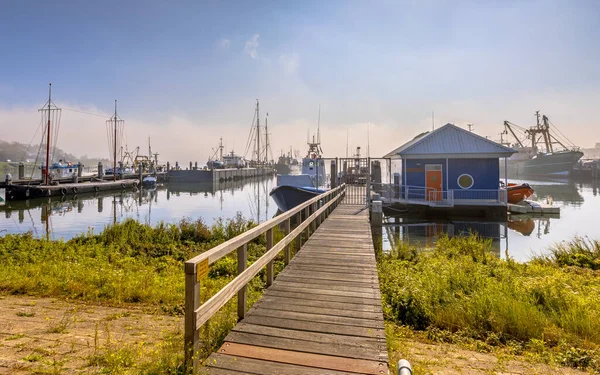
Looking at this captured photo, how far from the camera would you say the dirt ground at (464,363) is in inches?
143

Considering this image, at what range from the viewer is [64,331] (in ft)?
13.7

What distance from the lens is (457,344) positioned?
4.55 meters

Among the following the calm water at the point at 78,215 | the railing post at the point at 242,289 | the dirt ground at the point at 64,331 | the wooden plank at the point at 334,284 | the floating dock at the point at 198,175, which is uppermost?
the floating dock at the point at 198,175

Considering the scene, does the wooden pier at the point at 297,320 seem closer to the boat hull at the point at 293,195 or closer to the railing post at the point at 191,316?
the railing post at the point at 191,316

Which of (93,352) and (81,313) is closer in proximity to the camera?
(93,352)

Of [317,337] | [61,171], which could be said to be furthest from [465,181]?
A: [61,171]

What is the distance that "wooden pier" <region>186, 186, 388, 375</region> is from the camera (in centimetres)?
312

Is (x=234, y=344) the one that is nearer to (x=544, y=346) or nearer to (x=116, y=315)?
(x=116, y=315)

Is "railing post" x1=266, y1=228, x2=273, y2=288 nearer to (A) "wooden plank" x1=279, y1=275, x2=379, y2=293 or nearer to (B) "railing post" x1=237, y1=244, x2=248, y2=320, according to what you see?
(A) "wooden plank" x1=279, y1=275, x2=379, y2=293

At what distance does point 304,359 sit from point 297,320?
0.91 metres

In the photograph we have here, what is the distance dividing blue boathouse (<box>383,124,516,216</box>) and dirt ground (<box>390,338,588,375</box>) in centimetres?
1860

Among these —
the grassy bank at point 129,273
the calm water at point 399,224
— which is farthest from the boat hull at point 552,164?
the grassy bank at point 129,273

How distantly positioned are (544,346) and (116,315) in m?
5.89

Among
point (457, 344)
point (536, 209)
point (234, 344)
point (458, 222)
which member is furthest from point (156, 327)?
Answer: point (536, 209)
